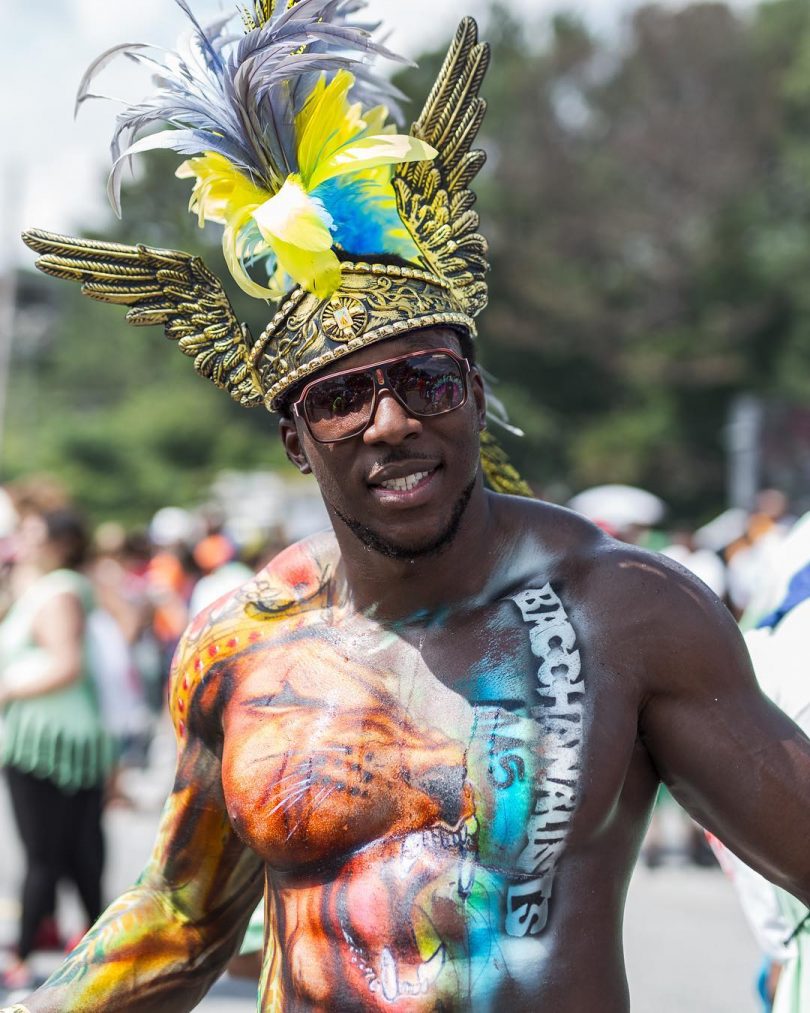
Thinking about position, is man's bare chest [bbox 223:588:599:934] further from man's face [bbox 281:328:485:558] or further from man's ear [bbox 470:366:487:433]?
man's ear [bbox 470:366:487:433]

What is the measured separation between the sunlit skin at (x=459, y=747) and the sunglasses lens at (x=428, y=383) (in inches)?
1.0

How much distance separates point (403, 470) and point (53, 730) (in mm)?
4037

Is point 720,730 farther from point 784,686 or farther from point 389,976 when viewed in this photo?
point 784,686

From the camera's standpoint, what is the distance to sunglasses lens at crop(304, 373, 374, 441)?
210 cm

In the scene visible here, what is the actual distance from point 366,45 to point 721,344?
33723 mm

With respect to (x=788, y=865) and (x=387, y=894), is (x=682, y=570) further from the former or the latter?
(x=387, y=894)

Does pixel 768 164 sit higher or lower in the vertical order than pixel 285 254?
lower

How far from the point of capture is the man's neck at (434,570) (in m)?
2.14

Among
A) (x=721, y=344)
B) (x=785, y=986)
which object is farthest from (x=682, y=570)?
(x=721, y=344)

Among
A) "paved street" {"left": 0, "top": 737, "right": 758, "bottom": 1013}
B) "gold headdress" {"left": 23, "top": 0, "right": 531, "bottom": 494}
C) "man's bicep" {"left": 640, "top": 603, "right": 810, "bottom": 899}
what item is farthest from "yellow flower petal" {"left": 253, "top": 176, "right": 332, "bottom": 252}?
"paved street" {"left": 0, "top": 737, "right": 758, "bottom": 1013}

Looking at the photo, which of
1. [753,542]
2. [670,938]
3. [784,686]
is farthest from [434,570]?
[753,542]

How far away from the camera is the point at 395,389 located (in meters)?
2.08

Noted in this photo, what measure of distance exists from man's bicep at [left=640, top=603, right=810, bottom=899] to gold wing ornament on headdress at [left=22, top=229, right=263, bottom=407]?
0.80 metres

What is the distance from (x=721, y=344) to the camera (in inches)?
1378
